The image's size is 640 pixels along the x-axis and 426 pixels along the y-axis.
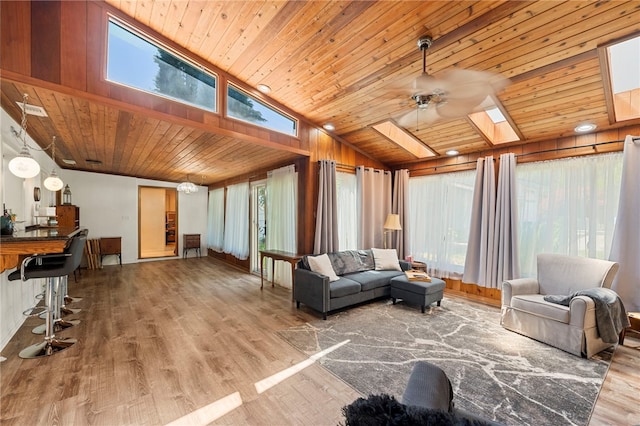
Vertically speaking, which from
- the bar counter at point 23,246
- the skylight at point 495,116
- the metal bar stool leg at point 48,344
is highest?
the skylight at point 495,116

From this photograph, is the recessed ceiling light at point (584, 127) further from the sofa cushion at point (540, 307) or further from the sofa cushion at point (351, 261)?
the sofa cushion at point (351, 261)

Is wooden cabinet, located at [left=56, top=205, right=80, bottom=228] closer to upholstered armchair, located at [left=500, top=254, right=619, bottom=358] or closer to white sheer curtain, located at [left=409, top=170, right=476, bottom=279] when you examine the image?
white sheer curtain, located at [left=409, top=170, right=476, bottom=279]

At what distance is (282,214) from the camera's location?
513 cm

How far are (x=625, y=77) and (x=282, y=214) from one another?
4.79 meters

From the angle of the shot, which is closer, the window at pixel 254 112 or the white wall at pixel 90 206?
the white wall at pixel 90 206

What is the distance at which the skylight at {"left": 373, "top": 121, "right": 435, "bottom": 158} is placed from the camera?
464cm

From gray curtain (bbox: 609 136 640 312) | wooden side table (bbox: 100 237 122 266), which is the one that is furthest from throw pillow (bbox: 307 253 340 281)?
wooden side table (bbox: 100 237 122 266)

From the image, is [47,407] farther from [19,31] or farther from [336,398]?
[19,31]

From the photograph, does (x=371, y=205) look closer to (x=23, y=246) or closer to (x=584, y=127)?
(x=584, y=127)

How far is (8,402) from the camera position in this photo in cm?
196

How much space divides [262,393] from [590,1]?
3.98 m

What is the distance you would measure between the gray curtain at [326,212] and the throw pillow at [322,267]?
21.8 inches

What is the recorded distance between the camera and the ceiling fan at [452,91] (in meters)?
1.87

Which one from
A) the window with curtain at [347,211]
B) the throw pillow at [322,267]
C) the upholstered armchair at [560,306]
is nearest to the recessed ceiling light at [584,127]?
the upholstered armchair at [560,306]
